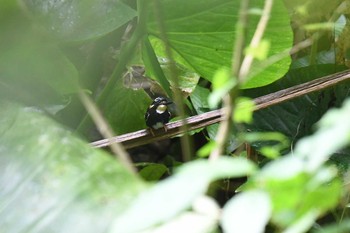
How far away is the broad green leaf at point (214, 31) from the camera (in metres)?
1.32

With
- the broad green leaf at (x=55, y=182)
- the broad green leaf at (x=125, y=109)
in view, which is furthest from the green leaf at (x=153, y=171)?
the broad green leaf at (x=55, y=182)

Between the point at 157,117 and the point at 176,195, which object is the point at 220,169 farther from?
the point at 157,117

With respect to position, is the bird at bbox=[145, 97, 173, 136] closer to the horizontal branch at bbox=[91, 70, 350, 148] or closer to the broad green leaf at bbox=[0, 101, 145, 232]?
the horizontal branch at bbox=[91, 70, 350, 148]

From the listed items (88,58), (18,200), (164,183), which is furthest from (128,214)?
(88,58)

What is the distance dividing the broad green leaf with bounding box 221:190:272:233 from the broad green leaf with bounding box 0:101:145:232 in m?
0.24

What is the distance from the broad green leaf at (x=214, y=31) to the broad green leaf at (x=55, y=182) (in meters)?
0.57

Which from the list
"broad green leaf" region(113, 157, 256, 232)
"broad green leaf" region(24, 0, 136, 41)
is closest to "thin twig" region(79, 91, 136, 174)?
"broad green leaf" region(113, 157, 256, 232)

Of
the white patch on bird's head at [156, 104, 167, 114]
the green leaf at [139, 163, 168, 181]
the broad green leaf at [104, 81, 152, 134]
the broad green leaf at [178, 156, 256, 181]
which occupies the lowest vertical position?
the green leaf at [139, 163, 168, 181]

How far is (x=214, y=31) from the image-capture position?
4.42ft

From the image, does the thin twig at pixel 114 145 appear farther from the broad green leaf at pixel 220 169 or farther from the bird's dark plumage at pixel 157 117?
the bird's dark plumage at pixel 157 117

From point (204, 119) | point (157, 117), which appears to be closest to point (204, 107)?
point (157, 117)

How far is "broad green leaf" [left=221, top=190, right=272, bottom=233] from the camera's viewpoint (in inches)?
15.6

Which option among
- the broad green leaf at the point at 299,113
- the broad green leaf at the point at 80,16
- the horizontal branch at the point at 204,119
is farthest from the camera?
the broad green leaf at the point at 299,113

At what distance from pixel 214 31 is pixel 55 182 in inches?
29.1
